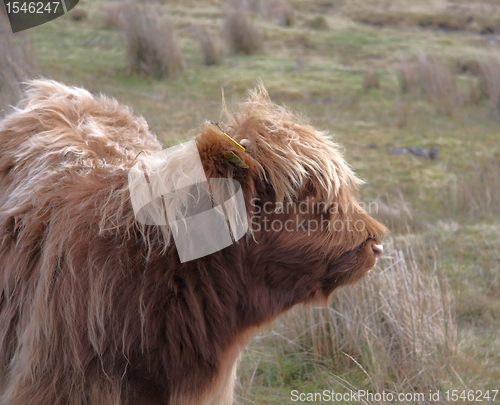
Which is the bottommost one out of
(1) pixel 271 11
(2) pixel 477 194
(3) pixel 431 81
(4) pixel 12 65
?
(1) pixel 271 11

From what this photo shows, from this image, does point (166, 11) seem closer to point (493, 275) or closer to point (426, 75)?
point (426, 75)

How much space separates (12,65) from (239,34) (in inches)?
321

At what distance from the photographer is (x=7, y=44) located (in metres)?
5.57

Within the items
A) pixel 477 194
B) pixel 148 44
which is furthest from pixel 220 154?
pixel 148 44

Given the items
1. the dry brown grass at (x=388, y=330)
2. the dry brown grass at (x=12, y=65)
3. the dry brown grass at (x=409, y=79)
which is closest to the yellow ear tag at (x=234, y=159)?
the dry brown grass at (x=388, y=330)

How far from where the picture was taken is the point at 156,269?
1.95m

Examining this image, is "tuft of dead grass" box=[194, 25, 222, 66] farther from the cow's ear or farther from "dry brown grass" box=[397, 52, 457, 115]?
the cow's ear

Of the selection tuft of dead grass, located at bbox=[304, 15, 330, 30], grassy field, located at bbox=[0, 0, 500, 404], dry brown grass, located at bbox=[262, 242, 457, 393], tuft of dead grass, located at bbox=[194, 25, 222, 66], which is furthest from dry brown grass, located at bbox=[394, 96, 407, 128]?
tuft of dead grass, located at bbox=[304, 15, 330, 30]

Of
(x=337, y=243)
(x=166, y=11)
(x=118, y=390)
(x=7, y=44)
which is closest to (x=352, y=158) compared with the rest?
(x=7, y=44)

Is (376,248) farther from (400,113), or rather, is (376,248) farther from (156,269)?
(400,113)

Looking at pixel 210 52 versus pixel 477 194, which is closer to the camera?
pixel 477 194

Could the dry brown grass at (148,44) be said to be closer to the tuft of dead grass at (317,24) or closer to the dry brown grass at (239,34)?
the dry brown grass at (239,34)

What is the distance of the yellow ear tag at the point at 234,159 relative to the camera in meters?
1.92

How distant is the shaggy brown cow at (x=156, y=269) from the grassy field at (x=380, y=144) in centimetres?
47
